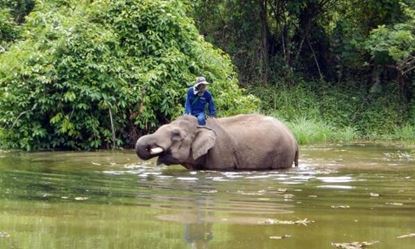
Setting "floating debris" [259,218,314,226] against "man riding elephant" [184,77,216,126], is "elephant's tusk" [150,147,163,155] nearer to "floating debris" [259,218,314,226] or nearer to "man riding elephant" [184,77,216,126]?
"man riding elephant" [184,77,216,126]

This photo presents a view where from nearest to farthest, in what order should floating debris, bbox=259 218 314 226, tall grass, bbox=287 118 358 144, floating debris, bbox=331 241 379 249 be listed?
floating debris, bbox=331 241 379 249
floating debris, bbox=259 218 314 226
tall grass, bbox=287 118 358 144

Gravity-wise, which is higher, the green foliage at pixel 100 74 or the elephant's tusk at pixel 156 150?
the green foliage at pixel 100 74

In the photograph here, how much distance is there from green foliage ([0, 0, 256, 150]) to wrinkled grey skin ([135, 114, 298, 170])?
399 centimetres

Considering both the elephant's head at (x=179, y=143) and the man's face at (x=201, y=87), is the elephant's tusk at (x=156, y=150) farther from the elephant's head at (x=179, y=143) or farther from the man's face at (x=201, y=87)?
the man's face at (x=201, y=87)

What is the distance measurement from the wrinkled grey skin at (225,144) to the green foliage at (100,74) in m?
3.99

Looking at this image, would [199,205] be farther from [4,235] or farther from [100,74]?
[100,74]

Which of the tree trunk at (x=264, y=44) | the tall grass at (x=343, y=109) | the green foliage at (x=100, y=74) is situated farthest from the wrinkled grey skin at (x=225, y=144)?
the tree trunk at (x=264, y=44)

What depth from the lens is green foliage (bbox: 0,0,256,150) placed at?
17.3m

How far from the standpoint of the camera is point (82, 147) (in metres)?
17.6

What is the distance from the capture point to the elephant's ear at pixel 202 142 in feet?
43.6

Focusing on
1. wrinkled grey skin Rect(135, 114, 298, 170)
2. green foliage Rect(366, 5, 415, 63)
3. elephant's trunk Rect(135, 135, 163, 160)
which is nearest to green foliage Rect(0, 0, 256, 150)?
wrinkled grey skin Rect(135, 114, 298, 170)

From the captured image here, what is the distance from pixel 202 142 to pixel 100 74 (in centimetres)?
482

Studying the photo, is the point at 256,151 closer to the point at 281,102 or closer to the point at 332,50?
the point at 281,102

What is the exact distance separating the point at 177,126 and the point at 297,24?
54.5 ft
